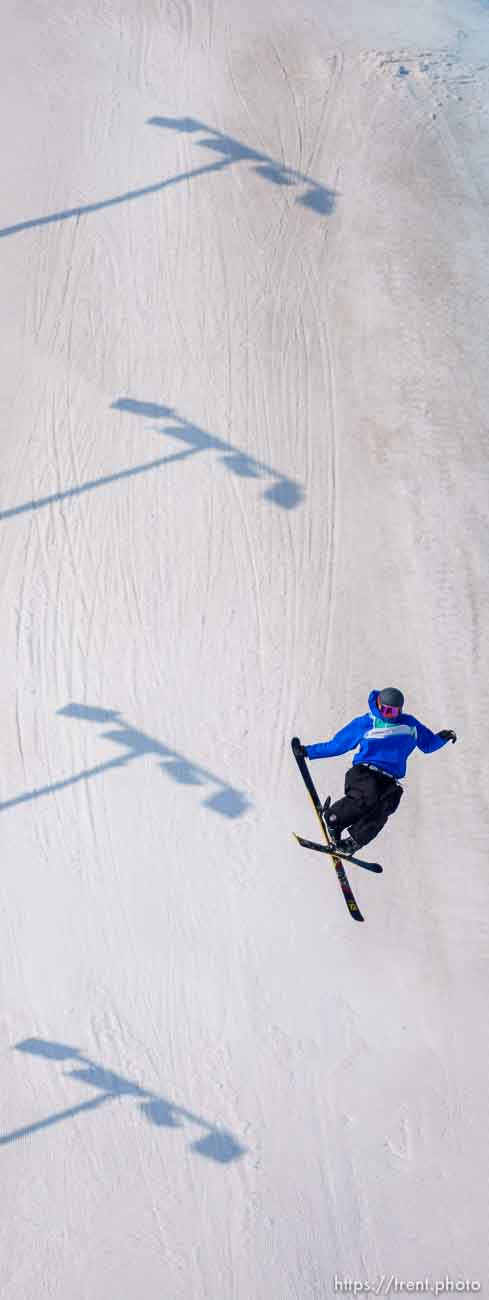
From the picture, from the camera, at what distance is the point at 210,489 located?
1135 cm

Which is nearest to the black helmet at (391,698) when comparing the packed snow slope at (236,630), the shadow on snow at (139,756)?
the packed snow slope at (236,630)

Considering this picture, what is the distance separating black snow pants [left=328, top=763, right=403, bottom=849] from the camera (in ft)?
28.7

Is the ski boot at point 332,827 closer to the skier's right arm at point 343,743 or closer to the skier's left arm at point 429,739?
the skier's right arm at point 343,743

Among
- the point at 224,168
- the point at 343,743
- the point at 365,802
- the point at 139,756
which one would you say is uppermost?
the point at 224,168

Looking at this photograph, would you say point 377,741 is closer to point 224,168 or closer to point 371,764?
point 371,764

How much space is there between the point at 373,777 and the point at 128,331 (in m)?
5.86

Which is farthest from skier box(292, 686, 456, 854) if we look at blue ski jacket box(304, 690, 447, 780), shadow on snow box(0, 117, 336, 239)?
shadow on snow box(0, 117, 336, 239)

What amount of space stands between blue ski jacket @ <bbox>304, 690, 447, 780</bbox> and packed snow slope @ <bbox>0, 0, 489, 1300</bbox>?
1618 mm

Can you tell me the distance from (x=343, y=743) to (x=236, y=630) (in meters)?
2.30

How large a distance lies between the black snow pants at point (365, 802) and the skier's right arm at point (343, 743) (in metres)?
0.19

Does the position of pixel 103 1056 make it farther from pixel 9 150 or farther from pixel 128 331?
pixel 9 150

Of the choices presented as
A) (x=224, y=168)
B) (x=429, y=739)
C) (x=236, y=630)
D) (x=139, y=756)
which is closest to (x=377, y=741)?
(x=429, y=739)

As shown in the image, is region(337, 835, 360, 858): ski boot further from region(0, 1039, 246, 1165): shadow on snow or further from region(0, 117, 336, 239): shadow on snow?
region(0, 117, 336, 239): shadow on snow

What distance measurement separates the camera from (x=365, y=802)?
8.77 meters
